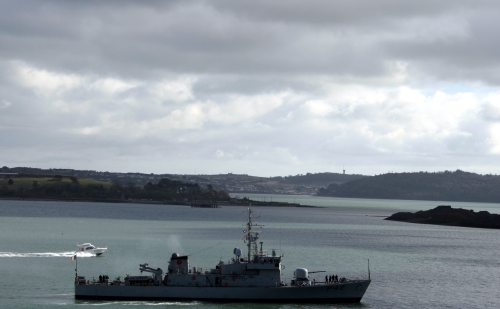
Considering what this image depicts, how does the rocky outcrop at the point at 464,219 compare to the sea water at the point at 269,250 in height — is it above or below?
above

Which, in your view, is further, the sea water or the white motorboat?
the white motorboat

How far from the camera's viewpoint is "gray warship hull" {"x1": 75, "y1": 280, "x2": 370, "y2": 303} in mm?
56656

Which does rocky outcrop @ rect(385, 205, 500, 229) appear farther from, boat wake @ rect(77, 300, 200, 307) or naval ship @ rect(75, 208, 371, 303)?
boat wake @ rect(77, 300, 200, 307)

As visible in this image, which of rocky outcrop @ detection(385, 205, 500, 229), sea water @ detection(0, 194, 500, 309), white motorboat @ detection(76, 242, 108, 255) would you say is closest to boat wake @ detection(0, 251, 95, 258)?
sea water @ detection(0, 194, 500, 309)

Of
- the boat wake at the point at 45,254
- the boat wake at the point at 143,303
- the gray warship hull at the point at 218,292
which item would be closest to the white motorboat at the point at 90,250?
the boat wake at the point at 45,254

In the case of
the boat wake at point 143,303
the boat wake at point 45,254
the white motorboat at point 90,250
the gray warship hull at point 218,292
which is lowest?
the boat wake at point 143,303

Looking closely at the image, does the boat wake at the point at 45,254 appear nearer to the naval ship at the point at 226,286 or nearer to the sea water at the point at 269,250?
the sea water at the point at 269,250

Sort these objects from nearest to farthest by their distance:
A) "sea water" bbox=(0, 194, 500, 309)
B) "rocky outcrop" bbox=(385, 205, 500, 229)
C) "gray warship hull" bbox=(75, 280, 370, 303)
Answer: "gray warship hull" bbox=(75, 280, 370, 303) → "sea water" bbox=(0, 194, 500, 309) → "rocky outcrop" bbox=(385, 205, 500, 229)

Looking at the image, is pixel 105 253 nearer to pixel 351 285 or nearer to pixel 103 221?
pixel 351 285

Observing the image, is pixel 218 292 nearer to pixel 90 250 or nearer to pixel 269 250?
pixel 90 250

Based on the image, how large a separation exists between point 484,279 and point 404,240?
168ft

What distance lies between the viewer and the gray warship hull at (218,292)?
186 feet

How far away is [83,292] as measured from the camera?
56469mm

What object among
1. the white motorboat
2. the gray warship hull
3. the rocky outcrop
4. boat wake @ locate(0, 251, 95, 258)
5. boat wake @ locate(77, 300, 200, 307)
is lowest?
boat wake @ locate(77, 300, 200, 307)
